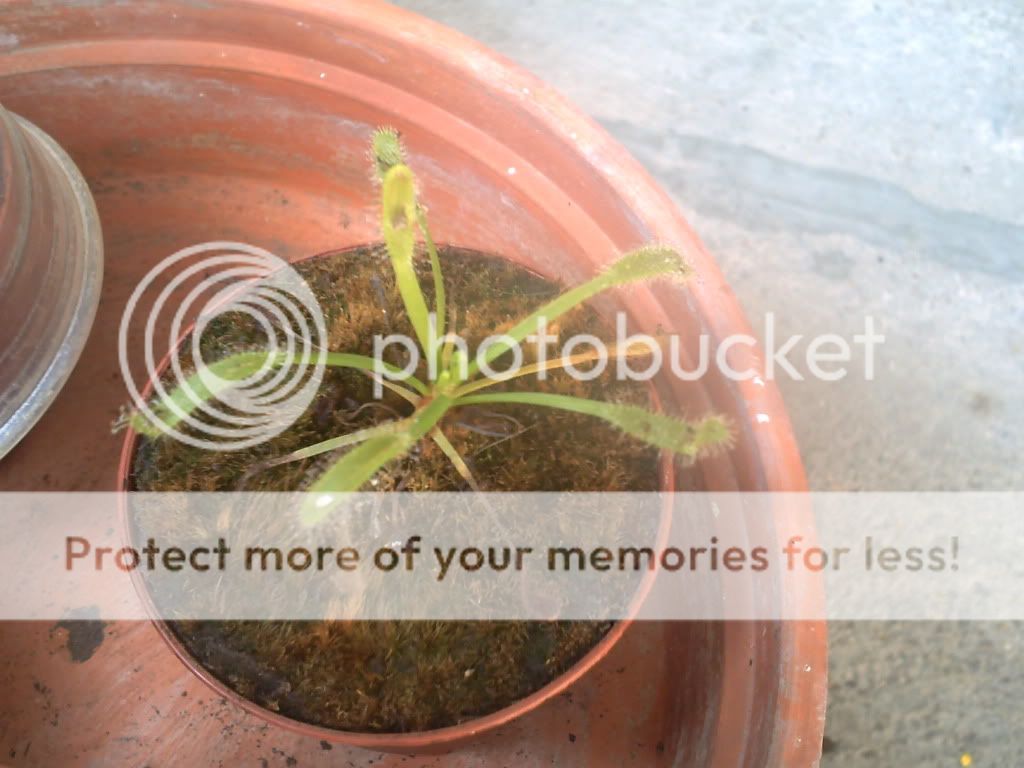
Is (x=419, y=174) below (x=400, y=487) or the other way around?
the other way around

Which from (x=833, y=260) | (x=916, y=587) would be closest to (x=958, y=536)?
(x=916, y=587)

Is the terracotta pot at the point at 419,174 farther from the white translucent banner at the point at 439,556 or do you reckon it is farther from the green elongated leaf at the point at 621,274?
the green elongated leaf at the point at 621,274

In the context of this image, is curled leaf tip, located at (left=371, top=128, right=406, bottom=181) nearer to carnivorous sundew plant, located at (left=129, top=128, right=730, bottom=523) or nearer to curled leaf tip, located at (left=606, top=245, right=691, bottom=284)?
carnivorous sundew plant, located at (left=129, top=128, right=730, bottom=523)

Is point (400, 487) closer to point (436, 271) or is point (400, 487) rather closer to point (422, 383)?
point (422, 383)

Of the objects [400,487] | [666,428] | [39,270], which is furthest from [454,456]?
[39,270]

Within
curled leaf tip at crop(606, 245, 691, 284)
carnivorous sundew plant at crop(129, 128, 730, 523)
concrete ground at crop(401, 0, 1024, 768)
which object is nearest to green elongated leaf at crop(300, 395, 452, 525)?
carnivorous sundew plant at crop(129, 128, 730, 523)

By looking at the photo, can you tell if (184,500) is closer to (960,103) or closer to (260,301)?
(260,301)
